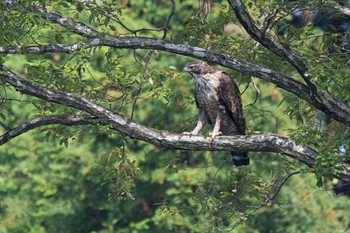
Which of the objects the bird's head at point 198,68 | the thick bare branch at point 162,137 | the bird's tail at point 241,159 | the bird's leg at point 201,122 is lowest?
the thick bare branch at point 162,137

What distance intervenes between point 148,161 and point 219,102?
6799 millimetres

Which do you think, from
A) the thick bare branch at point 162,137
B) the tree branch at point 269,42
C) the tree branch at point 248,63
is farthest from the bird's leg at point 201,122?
the tree branch at point 269,42

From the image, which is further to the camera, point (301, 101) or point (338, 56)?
point (301, 101)

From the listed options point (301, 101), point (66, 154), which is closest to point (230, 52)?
point (301, 101)

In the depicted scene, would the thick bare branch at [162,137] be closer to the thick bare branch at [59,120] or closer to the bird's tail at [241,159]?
the thick bare branch at [59,120]

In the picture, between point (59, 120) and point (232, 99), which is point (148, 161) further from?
point (59, 120)

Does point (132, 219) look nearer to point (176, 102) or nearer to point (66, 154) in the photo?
point (66, 154)

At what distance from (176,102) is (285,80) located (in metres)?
1.78

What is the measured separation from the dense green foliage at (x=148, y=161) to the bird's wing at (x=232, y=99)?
0.18m

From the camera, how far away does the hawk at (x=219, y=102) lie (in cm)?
1154

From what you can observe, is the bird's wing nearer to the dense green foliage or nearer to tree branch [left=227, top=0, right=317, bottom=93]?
the dense green foliage

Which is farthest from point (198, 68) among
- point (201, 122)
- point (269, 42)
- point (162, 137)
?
point (269, 42)

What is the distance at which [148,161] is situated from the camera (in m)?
18.4

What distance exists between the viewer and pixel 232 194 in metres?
11.4
